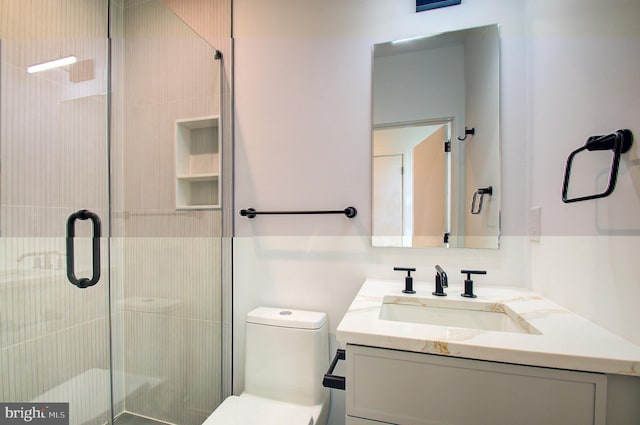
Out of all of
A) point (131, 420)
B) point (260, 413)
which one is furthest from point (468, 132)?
point (131, 420)

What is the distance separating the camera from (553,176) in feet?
3.29

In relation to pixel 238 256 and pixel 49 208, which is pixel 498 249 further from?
pixel 49 208

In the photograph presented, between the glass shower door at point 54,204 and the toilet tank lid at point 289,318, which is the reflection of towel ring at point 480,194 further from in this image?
the glass shower door at point 54,204

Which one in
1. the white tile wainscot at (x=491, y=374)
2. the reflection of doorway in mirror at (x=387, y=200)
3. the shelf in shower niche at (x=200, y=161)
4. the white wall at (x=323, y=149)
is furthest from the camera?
the shelf in shower niche at (x=200, y=161)

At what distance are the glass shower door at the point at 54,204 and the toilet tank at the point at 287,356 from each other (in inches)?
26.7

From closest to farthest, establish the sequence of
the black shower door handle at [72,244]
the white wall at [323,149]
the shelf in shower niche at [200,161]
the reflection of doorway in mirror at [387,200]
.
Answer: the black shower door handle at [72,244] < the white wall at [323,149] < the reflection of doorway in mirror at [387,200] < the shelf in shower niche at [200,161]

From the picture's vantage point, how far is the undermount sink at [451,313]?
1.00m

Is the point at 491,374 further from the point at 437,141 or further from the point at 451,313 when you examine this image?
the point at 437,141

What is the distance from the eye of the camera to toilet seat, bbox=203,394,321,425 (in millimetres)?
1122

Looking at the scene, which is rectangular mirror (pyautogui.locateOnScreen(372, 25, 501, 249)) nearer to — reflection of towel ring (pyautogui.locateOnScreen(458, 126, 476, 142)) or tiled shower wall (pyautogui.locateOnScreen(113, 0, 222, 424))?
reflection of towel ring (pyautogui.locateOnScreen(458, 126, 476, 142))

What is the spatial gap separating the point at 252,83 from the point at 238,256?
95cm

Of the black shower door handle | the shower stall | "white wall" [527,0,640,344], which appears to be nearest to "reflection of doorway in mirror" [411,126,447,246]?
"white wall" [527,0,640,344]

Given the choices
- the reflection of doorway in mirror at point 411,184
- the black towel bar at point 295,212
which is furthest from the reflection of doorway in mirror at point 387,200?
the black towel bar at point 295,212

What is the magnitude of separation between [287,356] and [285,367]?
0.05 meters
